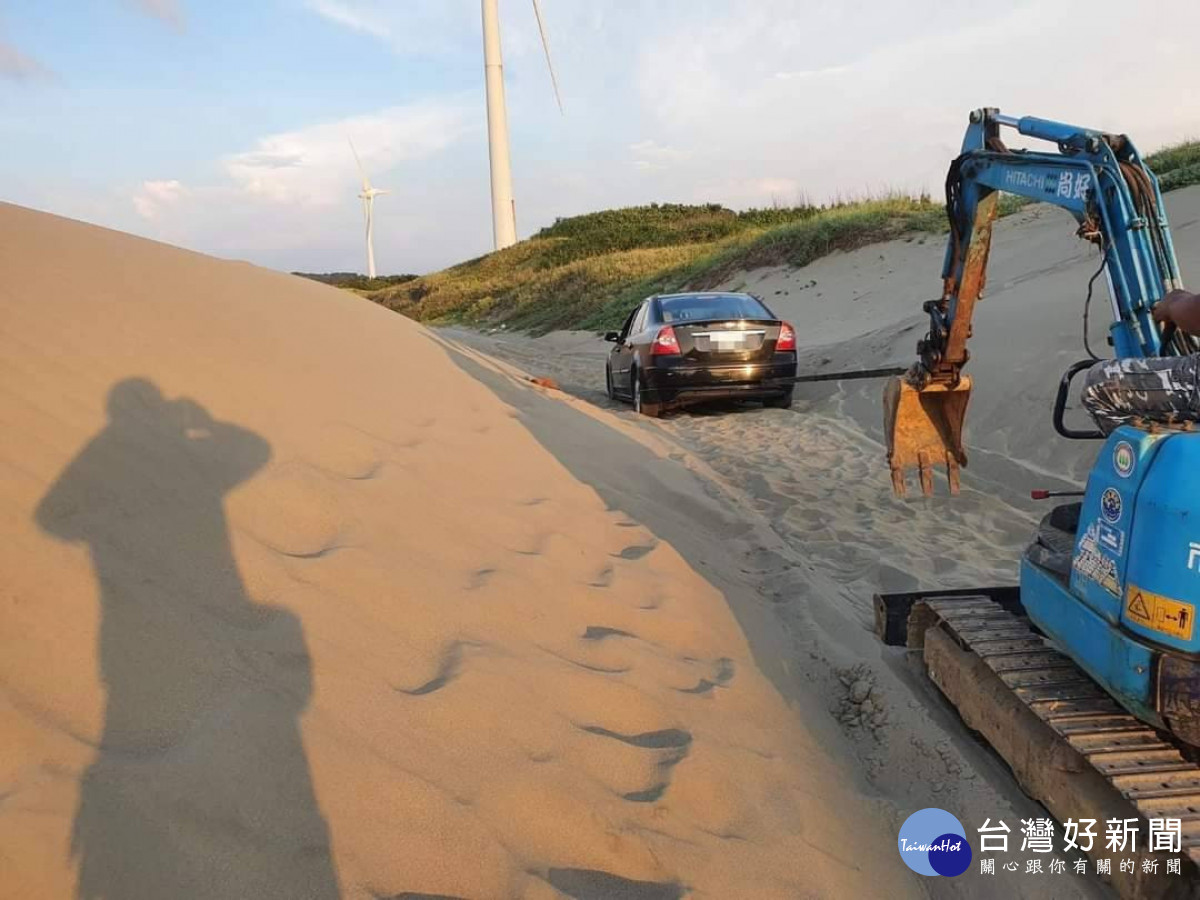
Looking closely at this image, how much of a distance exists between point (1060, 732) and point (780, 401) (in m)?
8.61

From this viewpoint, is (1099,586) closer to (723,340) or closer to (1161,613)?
(1161,613)

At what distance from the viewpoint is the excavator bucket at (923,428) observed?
208 inches

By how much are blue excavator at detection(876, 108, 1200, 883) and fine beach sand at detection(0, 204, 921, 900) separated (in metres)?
0.70

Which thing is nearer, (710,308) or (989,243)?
(989,243)

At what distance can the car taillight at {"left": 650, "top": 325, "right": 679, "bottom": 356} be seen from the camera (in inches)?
418

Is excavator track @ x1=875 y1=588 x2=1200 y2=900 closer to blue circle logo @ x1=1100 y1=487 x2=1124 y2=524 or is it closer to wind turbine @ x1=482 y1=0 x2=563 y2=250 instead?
blue circle logo @ x1=1100 y1=487 x2=1124 y2=524

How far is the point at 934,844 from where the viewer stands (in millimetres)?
3004

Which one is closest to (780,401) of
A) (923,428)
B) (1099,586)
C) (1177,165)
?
(923,428)

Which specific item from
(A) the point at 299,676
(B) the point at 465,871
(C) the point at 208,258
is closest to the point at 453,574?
(A) the point at 299,676

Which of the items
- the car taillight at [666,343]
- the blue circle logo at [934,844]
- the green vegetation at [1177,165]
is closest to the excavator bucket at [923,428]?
the blue circle logo at [934,844]

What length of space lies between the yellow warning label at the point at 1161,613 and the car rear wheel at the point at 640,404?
27.3ft

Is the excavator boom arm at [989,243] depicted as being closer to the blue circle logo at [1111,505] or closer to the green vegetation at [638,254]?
the blue circle logo at [1111,505]

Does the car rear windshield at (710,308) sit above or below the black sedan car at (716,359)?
above

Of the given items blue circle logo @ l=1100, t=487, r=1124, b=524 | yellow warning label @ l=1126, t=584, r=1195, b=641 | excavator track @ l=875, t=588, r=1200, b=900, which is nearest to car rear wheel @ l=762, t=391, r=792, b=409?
excavator track @ l=875, t=588, r=1200, b=900
